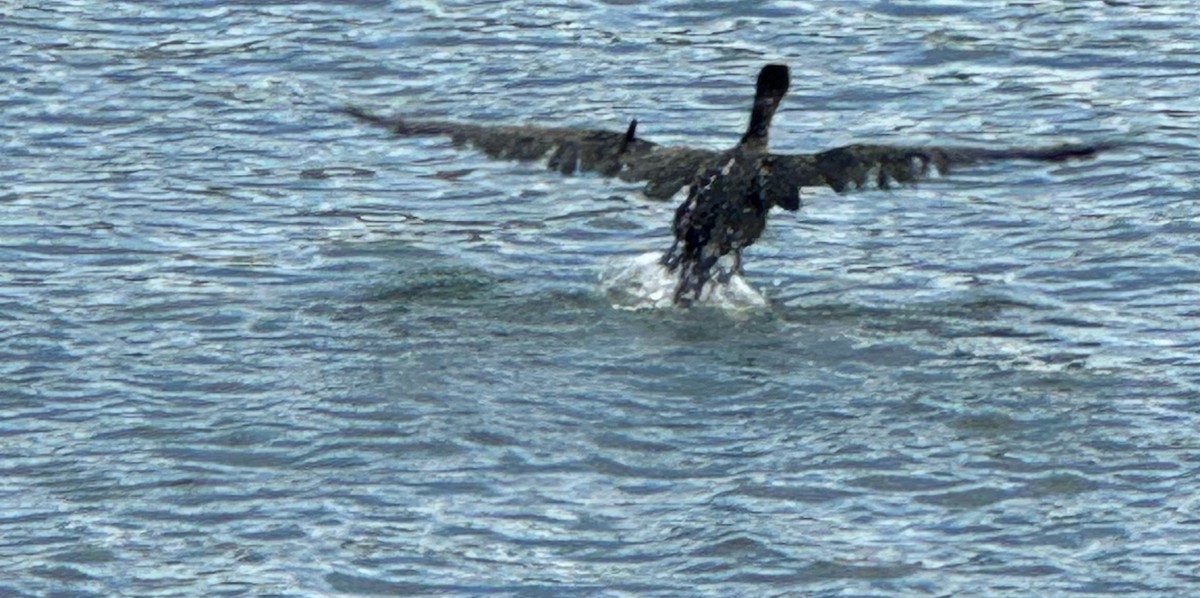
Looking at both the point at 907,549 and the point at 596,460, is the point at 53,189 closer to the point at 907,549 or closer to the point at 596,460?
the point at 596,460

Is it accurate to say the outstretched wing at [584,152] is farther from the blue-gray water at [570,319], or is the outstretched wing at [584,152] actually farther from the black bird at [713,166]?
the blue-gray water at [570,319]

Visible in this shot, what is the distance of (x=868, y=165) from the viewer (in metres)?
13.6

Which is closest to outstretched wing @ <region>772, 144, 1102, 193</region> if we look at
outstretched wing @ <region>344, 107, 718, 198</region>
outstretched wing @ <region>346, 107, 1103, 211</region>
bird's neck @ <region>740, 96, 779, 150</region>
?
outstretched wing @ <region>346, 107, 1103, 211</region>

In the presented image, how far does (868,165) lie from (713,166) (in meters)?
0.85

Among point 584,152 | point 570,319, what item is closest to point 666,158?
point 584,152

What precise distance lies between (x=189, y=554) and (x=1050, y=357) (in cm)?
431

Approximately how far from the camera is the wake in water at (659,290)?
13.7 meters

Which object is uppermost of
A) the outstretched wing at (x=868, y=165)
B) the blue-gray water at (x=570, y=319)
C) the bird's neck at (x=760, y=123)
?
the bird's neck at (x=760, y=123)

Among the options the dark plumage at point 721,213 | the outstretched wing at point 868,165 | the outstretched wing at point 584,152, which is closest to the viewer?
the outstretched wing at point 868,165

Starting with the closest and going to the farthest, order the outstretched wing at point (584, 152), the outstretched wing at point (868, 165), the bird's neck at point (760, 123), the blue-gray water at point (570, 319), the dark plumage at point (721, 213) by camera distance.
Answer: the blue-gray water at point (570, 319) < the outstretched wing at point (868, 165) < the dark plumage at point (721, 213) < the outstretched wing at point (584, 152) < the bird's neck at point (760, 123)

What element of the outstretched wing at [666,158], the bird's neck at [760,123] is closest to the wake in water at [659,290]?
the outstretched wing at [666,158]

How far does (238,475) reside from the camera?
37.0 feet

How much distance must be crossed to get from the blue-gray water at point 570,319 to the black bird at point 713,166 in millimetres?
399

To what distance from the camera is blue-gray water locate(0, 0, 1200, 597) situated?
10594 millimetres
